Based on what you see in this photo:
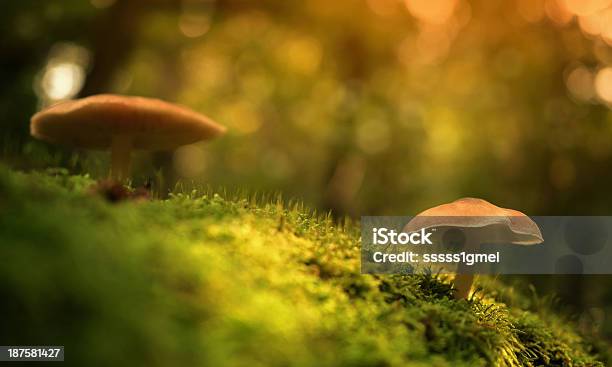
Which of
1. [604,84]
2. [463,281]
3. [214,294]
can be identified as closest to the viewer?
[214,294]

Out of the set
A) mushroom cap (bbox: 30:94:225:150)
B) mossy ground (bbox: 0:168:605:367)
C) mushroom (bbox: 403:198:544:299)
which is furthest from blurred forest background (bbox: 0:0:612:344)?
mossy ground (bbox: 0:168:605:367)

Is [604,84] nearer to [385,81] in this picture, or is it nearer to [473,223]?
[385,81]

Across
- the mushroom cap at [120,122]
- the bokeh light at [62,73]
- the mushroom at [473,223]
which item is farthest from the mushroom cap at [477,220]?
the bokeh light at [62,73]

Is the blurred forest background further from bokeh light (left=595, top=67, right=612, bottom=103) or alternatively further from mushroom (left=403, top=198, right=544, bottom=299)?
mushroom (left=403, top=198, right=544, bottom=299)

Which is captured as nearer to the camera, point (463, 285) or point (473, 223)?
point (473, 223)

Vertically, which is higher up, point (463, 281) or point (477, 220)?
point (477, 220)

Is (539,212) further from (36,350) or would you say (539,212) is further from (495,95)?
(36,350)

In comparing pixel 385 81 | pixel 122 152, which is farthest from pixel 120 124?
pixel 385 81
